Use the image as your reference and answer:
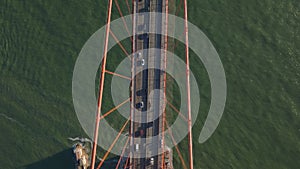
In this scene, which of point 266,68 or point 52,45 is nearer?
point 266,68

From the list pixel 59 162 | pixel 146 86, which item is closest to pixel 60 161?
pixel 59 162

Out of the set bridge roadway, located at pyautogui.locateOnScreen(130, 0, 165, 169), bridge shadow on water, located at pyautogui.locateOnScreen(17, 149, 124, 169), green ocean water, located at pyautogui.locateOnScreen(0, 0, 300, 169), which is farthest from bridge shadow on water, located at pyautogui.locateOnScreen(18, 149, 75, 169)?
bridge roadway, located at pyautogui.locateOnScreen(130, 0, 165, 169)

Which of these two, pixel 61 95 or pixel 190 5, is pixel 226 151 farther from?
pixel 61 95

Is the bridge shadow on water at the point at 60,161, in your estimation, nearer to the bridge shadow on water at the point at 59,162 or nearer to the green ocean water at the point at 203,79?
the bridge shadow on water at the point at 59,162

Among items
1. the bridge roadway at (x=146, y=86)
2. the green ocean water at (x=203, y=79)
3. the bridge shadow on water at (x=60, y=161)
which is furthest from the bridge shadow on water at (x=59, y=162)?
the bridge roadway at (x=146, y=86)

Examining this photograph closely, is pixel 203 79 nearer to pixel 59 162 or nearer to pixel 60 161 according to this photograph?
pixel 60 161

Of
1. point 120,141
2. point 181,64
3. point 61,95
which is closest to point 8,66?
point 61,95

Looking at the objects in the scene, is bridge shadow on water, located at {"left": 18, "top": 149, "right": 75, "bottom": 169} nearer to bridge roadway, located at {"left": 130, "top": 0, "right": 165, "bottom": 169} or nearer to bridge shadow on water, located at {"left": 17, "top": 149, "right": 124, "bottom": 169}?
bridge shadow on water, located at {"left": 17, "top": 149, "right": 124, "bottom": 169}
